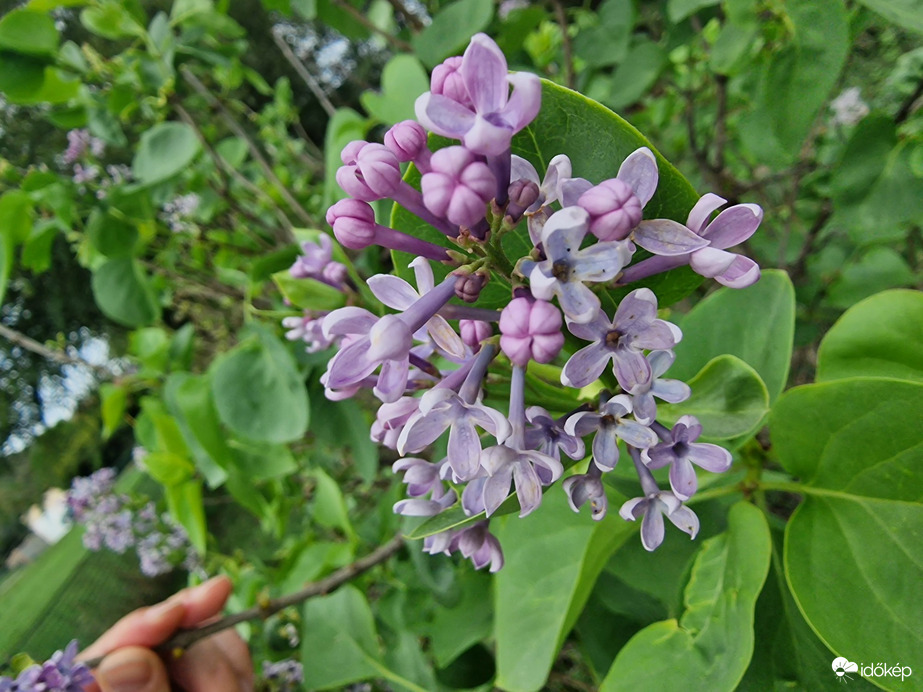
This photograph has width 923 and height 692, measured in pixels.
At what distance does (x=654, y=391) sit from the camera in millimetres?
358

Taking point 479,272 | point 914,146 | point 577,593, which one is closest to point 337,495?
point 577,593

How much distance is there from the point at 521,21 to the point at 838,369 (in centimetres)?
78

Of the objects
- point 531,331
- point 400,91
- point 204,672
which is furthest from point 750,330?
point 204,672

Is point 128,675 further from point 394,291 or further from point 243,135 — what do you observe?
point 243,135

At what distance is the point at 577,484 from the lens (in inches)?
15.1

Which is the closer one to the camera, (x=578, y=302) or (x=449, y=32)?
(x=578, y=302)

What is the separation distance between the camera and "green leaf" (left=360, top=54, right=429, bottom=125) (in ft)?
2.87

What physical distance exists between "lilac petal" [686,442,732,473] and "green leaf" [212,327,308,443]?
0.61 meters

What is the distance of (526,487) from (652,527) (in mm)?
111

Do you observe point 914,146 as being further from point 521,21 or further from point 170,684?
point 170,684

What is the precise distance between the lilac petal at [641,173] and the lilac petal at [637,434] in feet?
0.42

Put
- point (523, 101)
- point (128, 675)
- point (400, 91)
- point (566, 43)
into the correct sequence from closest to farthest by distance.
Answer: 1. point (523, 101)
2. point (128, 675)
3. point (400, 91)
4. point (566, 43)

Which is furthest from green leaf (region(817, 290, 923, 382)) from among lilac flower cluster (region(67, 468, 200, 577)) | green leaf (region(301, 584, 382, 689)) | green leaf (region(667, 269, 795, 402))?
lilac flower cluster (region(67, 468, 200, 577))

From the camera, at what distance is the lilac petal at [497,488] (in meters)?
0.34
